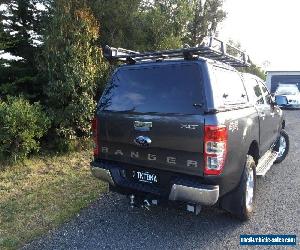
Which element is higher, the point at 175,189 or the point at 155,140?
the point at 155,140

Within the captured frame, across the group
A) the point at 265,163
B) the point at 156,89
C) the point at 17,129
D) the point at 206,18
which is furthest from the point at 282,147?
the point at 206,18

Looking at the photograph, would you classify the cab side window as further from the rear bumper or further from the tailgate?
the rear bumper

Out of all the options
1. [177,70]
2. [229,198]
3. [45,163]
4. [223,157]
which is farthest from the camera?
[45,163]

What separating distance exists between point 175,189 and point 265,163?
2640 mm

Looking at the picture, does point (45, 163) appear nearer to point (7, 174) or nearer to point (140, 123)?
point (7, 174)

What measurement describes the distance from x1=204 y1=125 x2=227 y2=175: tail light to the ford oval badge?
735mm

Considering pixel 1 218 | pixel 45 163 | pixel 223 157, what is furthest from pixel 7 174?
pixel 223 157

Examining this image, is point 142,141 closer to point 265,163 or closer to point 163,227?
point 163,227

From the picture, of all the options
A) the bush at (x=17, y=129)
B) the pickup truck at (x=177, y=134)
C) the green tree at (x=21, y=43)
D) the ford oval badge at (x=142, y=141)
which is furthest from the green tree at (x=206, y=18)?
the ford oval badge at (x=142, y=141)

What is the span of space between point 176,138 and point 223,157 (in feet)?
1.83

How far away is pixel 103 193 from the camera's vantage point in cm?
552

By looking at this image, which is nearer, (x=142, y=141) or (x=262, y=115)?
(x=142, y=141)

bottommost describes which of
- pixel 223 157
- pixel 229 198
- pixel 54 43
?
pixel 229 198

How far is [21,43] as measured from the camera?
9055mm
